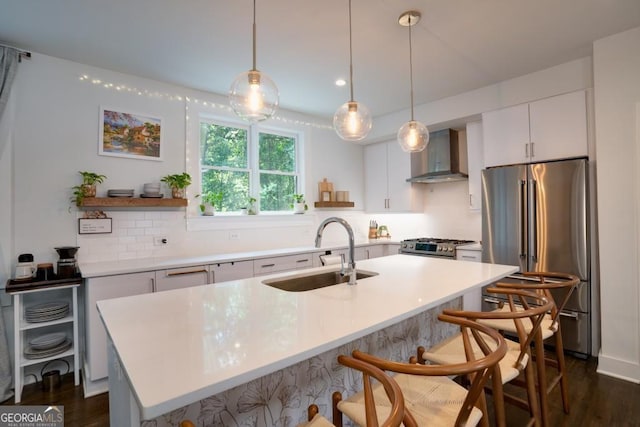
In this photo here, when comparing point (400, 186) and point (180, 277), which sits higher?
point (400, 186)

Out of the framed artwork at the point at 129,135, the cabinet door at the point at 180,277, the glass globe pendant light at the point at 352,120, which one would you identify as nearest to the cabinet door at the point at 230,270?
the cabinet door at the point at 180,277

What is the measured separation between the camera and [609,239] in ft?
8.44

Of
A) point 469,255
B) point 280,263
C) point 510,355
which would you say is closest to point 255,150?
point 280,263

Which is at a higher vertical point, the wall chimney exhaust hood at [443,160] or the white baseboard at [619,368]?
the wall chimney exhaust hood at [443,160]

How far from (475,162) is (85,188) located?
4011 millimetres

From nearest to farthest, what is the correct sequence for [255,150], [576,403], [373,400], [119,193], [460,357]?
[373,400] < [460,357] < [576,403] < [119,193] < [255,150]

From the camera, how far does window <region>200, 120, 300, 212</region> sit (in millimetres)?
3697

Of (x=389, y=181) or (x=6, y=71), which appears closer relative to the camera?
(x=6, y=71)

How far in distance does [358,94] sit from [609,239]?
2.71 metres

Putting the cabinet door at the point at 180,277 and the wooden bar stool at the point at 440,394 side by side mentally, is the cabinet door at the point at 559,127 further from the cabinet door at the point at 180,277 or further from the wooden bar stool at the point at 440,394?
the cabinet door at the point at 180,277

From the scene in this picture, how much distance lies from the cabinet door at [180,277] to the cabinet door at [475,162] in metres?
3.10

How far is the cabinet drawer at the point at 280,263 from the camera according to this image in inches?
126

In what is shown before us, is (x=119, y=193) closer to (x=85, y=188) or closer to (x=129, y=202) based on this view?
(x=129, y=202)

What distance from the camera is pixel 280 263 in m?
3.36
